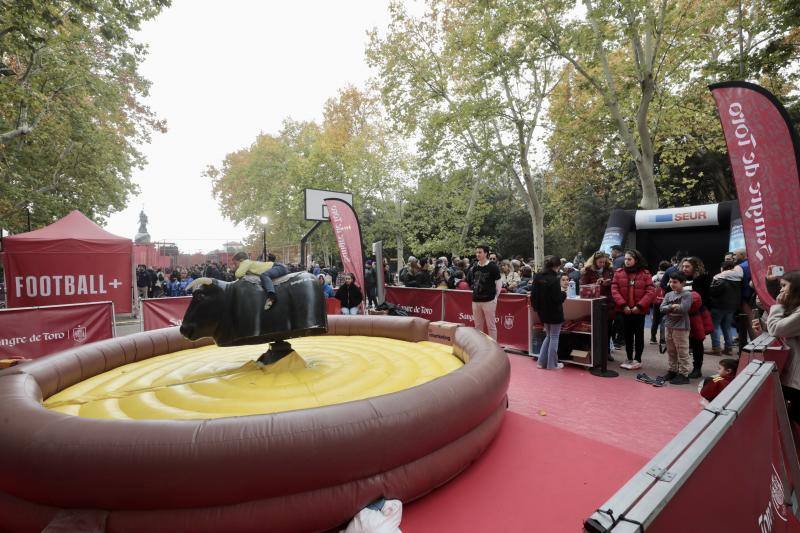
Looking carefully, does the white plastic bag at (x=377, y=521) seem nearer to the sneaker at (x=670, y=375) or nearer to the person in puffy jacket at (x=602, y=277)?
the sneaker at (x=670, y=375)

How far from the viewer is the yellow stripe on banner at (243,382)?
3.46 m

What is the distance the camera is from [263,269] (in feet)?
13.9

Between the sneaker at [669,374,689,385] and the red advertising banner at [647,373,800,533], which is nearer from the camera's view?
the red advertising banner at [647,373,800,533]

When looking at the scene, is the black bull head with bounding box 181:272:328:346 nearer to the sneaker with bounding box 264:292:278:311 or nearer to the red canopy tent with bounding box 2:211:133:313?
the sneaker with bounding box 264:292:278:311

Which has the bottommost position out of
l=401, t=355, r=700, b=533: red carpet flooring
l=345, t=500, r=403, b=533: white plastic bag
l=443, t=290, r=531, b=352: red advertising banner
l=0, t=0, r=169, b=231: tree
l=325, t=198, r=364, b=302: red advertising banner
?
l=401, t=355, r=700, b=533: red carpet flooring

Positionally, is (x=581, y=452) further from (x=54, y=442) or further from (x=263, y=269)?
(x=54, y=442)

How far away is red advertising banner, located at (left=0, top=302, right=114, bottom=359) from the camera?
255 inches

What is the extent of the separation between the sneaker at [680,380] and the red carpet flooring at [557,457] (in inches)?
7.4

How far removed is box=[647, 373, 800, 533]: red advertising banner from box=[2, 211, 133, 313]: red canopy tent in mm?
12744

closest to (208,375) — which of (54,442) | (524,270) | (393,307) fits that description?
(54,442)

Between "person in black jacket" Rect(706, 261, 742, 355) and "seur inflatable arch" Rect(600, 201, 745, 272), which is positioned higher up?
"seur inflatable arch" Rect(600, 201, 745, 272)

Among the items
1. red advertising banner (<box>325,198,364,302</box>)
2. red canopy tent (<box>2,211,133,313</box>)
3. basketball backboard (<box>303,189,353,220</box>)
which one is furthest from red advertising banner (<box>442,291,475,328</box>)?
red canopy tent (<box>2,211,133,313</box>)

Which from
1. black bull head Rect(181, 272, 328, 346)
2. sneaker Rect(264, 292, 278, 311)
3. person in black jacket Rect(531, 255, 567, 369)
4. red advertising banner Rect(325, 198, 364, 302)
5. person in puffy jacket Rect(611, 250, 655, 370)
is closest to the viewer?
black bull head Rect(181, 272, 328, 346)

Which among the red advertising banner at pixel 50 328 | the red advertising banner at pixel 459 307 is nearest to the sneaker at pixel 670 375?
the red advertising banner at pixel 459 307
